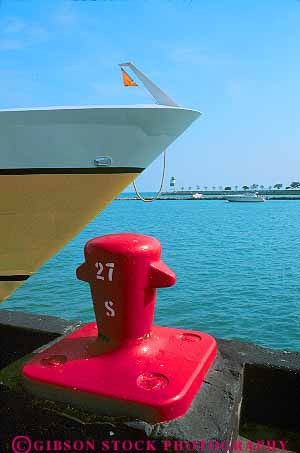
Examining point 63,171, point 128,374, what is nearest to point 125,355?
point 128,374

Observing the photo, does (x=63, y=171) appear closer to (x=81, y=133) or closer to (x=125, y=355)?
(x=81, y=133)

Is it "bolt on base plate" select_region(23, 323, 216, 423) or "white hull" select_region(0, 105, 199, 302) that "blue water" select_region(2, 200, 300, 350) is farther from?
"bolt on base plate" select_region(23, 323, 216, 423)

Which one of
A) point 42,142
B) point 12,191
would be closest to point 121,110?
point 42,142

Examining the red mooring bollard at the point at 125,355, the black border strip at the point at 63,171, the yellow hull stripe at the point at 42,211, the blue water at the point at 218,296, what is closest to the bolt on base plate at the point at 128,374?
the red mooring bollard at the point at 125,355

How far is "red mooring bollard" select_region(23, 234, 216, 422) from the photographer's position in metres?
2.08

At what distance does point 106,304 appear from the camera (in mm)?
2441

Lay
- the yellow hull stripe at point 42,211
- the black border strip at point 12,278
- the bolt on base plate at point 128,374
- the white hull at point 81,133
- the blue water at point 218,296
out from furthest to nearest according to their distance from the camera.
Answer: the blue water at point 218,296 < the black border strip at point 12,278 < the yellow hull stripe at point 42,211 < the white hull at point 81,133 < the bolt on base plate at point 128,374

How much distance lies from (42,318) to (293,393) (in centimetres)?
207

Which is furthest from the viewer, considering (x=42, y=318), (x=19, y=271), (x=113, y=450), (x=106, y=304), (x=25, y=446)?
(x=19, y=271)

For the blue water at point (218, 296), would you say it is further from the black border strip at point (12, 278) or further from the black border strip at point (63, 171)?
the black border strip at point (63, 171)

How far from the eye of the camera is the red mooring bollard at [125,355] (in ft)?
6.83

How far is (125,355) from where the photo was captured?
2395mm

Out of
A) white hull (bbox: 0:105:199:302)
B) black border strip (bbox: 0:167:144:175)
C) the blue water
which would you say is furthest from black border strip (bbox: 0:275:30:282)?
the blue water

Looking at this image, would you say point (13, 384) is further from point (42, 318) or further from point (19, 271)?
point (19, 271)
